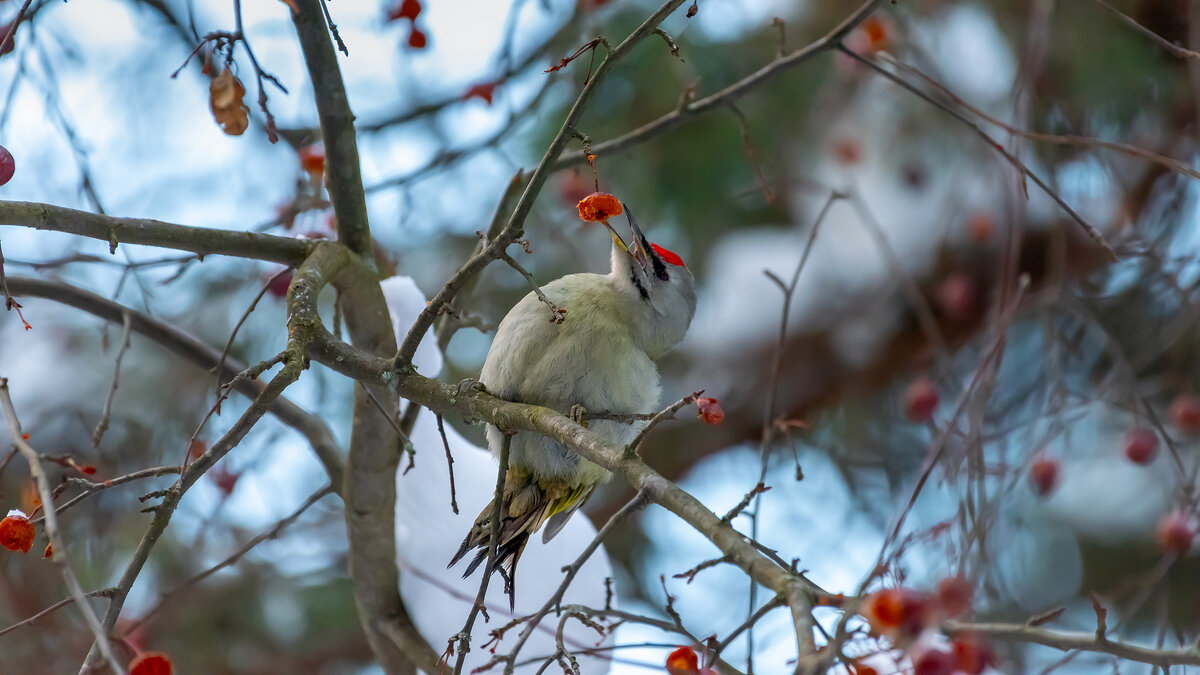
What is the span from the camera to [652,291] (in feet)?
10.3

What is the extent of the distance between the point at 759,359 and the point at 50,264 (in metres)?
3.74

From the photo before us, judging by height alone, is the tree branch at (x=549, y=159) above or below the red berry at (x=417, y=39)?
below

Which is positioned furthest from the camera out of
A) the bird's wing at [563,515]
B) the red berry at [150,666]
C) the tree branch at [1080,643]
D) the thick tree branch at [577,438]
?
the bird's wing at [563,515]

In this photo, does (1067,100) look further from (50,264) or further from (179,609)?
(179,609)

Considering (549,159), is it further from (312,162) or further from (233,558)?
(312,162)

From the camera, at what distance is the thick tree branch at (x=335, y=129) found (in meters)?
2.36

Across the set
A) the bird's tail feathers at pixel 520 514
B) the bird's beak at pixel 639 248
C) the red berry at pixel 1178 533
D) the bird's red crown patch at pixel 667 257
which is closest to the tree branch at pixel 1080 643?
the bird's tail feathers at pixel 520 514

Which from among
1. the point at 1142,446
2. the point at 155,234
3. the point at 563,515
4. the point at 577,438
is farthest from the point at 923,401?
the point at 155,234

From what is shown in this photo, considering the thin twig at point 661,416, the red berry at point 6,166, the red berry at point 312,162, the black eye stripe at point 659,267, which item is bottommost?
the thin twig at point 661,416

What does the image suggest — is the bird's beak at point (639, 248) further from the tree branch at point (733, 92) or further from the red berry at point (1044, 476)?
the red berry at point (1044, 476)

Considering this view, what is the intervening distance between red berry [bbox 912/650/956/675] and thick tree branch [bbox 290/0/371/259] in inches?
66.2

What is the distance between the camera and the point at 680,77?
4.59m

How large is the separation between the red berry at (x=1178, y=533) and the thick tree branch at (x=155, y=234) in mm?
2452

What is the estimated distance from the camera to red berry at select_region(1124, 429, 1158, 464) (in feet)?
10.7
